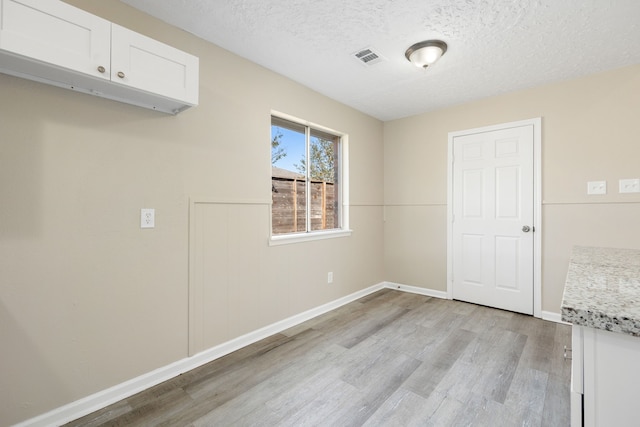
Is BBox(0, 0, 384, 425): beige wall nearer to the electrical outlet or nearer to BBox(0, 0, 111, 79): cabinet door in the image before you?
the electrical outlet

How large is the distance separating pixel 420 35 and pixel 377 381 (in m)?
2.51

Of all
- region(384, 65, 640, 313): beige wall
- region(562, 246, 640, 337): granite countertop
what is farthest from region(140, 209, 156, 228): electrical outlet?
region(384, 65, 640, 313): beige wall

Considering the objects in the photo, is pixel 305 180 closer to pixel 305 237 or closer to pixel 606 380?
pixel 305 237

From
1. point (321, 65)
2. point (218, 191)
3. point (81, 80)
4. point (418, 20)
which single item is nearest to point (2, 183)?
point (81, 80)

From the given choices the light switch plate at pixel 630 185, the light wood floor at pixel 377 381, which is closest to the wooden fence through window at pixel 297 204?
the light wood floor at pixel 377 381

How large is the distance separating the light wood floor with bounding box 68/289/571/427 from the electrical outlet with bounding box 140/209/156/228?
1079mm

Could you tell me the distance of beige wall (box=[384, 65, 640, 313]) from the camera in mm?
2646

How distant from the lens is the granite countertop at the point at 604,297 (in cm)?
66

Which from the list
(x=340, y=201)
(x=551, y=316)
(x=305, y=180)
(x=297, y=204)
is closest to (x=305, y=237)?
(x=297, y=204)

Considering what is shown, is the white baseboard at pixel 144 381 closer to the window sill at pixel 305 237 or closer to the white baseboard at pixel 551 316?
the window sill at pixel 305 237

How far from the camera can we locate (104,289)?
5.75 ft

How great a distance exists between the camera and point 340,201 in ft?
12.1

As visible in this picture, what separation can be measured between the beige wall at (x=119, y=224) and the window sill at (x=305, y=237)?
13 centimetres

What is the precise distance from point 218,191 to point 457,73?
246cm
